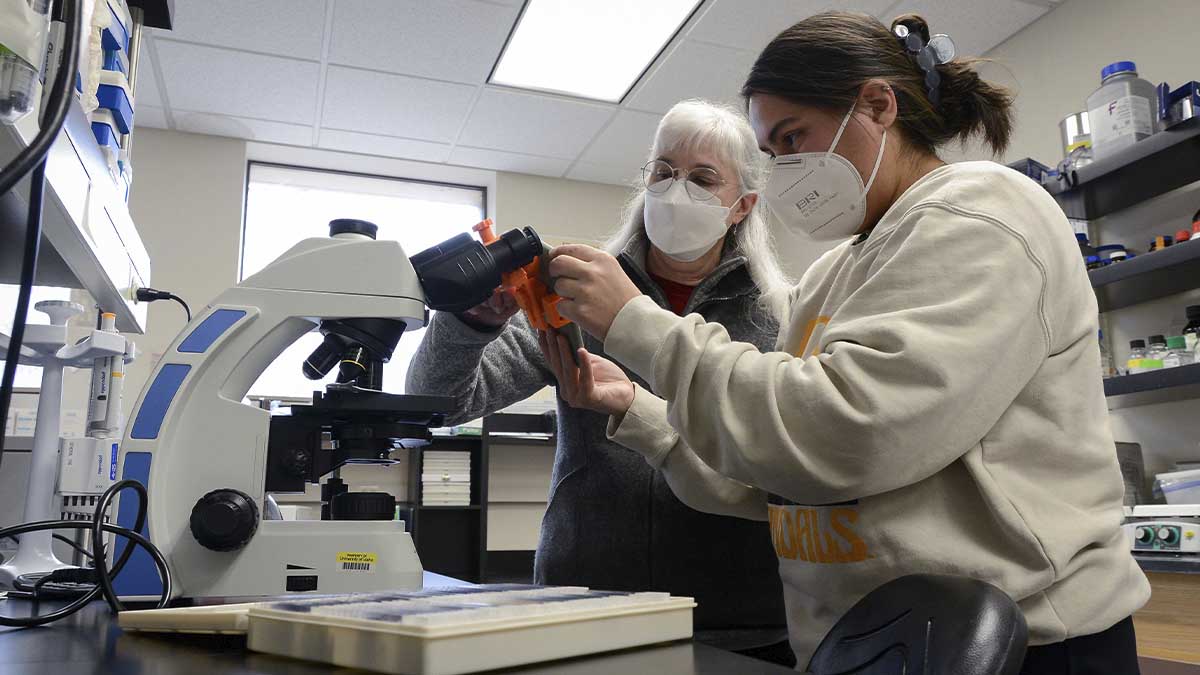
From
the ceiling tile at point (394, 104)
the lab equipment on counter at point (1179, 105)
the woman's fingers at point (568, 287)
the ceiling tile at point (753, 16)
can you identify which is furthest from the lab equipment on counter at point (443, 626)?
the ceiling tile at point (394, 104)

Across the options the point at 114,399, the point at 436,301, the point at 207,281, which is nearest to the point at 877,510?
the point at 436,301

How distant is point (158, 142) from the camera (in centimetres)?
425

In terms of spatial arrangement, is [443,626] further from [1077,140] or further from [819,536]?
[1077,140]

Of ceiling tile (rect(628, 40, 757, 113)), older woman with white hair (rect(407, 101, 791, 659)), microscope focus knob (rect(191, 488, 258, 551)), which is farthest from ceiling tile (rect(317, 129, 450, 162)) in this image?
microscope focus knob (rect(191, 488, 258, 551))

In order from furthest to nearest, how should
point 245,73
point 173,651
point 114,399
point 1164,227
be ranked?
point 245,73 → point 1164,227 → point 114,399 → point 173,651

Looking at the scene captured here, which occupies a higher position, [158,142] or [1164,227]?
[158,142]

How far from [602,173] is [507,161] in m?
0.57

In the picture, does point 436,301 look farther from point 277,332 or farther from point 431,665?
point 431,665

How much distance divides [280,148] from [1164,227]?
13.2 feet

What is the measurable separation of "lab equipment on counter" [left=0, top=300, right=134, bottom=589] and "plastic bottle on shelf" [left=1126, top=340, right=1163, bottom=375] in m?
2.30

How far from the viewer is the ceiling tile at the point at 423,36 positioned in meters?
3.14

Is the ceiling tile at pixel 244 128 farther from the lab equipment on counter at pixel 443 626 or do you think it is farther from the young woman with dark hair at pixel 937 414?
the lab equipment on counter at pixel 443 626

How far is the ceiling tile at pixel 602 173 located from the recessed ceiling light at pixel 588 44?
31.5 inches

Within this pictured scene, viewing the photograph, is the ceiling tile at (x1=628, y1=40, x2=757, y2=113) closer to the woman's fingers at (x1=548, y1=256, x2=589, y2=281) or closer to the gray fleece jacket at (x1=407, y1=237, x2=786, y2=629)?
the gray fleece jacket at (x1=407, y1=237, x2=786, y2=629)
